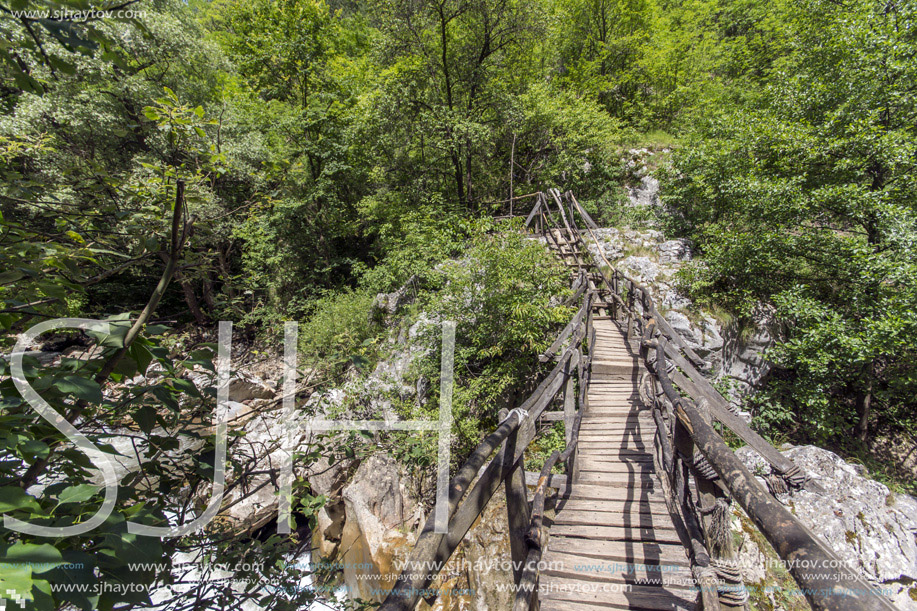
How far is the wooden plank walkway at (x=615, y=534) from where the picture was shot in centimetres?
260

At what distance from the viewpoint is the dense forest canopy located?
61.4 inches

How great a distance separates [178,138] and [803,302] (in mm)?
10765

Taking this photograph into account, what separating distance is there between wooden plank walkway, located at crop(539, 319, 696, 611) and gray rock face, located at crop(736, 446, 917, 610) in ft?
6.35

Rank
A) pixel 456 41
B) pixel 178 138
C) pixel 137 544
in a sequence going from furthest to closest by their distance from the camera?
pixel 456 41, pixel 178 138, pixel 137 544

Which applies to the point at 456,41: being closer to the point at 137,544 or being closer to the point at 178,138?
the point at 178,138

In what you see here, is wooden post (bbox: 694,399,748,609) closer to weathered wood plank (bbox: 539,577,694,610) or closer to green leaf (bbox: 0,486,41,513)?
weathered wood plank (bbox: 539,577,694,610)

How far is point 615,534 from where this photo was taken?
3.10 meters

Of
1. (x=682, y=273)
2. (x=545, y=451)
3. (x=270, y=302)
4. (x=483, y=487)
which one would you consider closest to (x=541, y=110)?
(x=682, y=273)

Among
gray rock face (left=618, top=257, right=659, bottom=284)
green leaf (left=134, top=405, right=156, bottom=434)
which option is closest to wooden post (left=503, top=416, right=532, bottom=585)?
green leaf (left=134, top=405, right=156, bottom=434)

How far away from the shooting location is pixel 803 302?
7.37m

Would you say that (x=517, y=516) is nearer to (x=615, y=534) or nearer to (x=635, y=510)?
(x=615, y=534)

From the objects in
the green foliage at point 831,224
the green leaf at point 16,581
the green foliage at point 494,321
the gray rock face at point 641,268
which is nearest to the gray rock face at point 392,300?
the green foliage at point 494,321

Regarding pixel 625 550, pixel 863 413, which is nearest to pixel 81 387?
pixel 625 550

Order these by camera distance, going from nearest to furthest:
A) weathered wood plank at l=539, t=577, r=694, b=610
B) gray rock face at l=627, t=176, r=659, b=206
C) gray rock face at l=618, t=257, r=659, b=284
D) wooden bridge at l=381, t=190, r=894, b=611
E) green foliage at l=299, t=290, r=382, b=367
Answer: wooden bridge at l=381, t=190, r=894, b=611
weathered wood plank at l=539, t=577, r=694, b=610
green foliage at l=299, t=290, r=382, b=367
gray rock face at l=618, t=257, r=659, b=284
gray rock face at l=627, t=176, r=659, b=206
